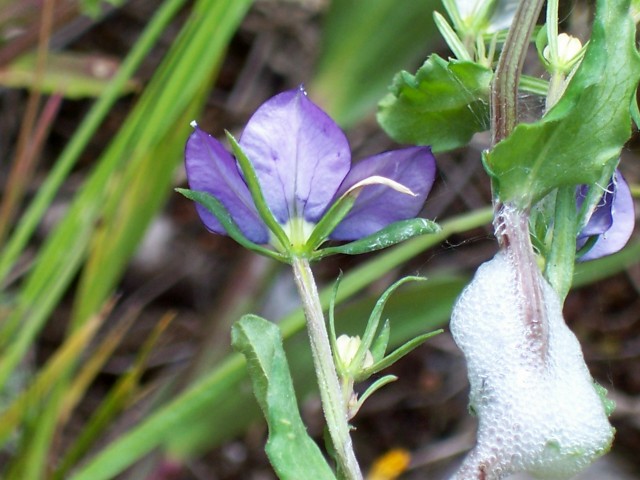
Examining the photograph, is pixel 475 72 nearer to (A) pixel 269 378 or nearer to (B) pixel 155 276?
(A) pixel 269 378

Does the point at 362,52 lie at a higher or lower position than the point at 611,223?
higher

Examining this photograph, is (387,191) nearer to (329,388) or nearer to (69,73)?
(329,388)

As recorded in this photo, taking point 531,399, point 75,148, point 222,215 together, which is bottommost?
point 531,399

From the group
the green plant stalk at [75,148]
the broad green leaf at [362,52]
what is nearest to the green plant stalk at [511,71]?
the green plant stalk at [75,148]

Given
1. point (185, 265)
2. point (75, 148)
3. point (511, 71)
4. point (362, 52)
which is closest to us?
point (511, 71)

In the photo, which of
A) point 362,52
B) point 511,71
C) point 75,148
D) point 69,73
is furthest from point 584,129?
point 69,73

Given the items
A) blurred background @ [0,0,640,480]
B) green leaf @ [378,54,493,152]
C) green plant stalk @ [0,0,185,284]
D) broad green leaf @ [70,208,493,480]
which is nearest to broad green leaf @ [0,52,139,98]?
blurred background @ [0,0,640,480]
